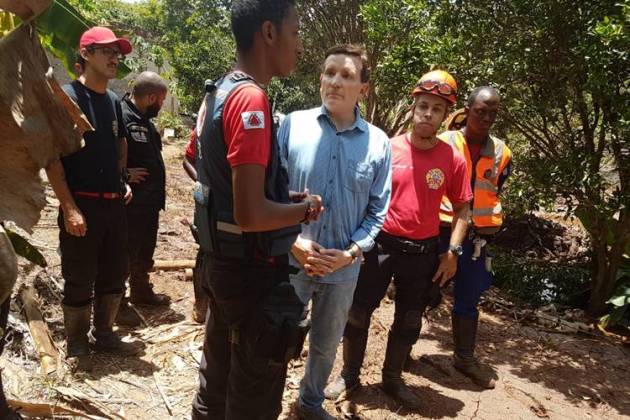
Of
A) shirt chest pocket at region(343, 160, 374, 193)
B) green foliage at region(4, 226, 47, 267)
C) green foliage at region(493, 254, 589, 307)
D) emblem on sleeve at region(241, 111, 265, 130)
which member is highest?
emblem on sleeve at region(241, 111, 265, 130)

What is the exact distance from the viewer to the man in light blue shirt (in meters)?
2.67

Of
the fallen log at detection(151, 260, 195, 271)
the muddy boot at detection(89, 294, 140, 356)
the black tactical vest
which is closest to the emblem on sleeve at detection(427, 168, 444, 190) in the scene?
the black tactical vest

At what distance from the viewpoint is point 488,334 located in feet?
16.6

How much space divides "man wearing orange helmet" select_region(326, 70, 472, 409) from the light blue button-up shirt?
45cm

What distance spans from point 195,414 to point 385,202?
1.51 metres

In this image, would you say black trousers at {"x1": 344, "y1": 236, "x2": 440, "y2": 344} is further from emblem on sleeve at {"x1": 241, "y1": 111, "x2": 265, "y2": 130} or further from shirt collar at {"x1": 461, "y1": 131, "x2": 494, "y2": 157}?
emblem on sleeve at {"x1": 241, "y1": 111, "x2": 265, "y2": 130}

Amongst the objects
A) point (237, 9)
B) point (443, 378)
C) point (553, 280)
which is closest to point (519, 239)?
point (553, 280)

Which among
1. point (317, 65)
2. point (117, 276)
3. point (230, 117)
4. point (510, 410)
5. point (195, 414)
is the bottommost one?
point (510, 410)

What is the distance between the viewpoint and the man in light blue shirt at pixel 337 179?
8.75 feet

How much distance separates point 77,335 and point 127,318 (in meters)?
0.88

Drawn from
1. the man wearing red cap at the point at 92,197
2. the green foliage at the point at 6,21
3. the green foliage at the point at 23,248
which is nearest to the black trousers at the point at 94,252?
the man wearing red cap at the point at 92,197

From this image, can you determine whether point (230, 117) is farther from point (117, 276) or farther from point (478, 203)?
point (478, 203)

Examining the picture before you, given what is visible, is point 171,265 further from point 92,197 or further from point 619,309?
point 619,309

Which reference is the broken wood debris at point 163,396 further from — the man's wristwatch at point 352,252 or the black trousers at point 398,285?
the man's wristwatch at point 352,252
